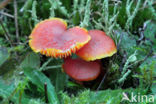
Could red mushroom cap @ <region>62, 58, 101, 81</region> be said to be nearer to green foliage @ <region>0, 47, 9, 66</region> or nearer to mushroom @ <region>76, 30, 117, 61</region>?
mushroom @ <region>76, 30, 117, 61</region>

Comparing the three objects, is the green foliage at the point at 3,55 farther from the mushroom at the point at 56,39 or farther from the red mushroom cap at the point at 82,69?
the red mushroom cap at the point at 82,69

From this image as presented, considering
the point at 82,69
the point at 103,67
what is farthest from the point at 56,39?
the point at 103,67

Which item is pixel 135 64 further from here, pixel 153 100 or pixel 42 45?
pixel 42 45

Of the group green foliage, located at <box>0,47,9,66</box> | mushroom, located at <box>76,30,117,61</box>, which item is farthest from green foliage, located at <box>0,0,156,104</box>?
mushroom, located at <box>76,30,117,61</box>

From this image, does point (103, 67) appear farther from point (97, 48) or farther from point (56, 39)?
point (56, 39)

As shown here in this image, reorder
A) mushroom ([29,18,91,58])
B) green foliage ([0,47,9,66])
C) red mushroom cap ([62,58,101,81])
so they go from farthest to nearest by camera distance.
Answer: green foliage ([0,47,9,66]) < red mushroom cap ([62,58,101,81]) < mushroom ([29,18,91,58])

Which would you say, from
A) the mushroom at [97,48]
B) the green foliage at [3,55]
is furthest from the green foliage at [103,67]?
the mushroom at [97,48]

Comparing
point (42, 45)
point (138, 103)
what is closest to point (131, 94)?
point (138, 103)
